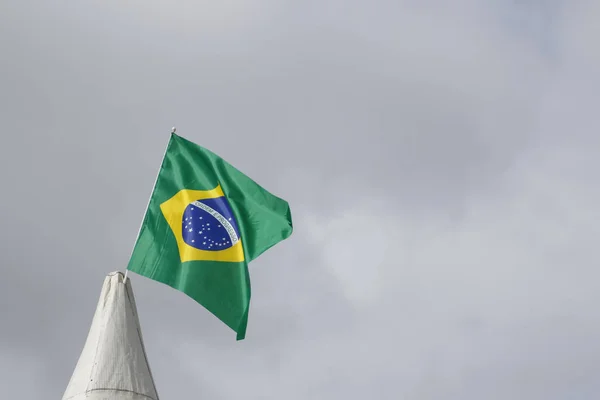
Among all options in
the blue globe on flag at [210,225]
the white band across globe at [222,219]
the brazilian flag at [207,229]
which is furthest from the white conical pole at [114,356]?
the white band across globe at [222,219]

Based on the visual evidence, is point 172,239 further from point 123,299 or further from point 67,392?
point 67,392

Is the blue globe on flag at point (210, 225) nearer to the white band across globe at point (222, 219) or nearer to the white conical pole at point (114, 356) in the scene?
the white band across globe at point (222, 219)

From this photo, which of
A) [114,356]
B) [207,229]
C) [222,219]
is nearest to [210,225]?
[207,229]

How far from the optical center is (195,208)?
28.8m

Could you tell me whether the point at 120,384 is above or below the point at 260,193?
below

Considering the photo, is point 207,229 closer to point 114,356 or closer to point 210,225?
point 210,225

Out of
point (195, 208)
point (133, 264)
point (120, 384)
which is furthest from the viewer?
point (195, 208)

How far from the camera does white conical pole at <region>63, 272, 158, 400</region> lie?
2512 centimetres

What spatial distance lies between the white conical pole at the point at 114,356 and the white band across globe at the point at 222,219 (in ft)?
9.96

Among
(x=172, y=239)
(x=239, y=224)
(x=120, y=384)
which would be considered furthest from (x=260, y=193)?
(x=120, y=384)

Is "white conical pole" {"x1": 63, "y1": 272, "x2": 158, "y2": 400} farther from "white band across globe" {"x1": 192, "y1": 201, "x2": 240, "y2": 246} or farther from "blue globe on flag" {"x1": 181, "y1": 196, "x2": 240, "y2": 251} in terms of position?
"white band across globe" {"x1": 192, "y1": 201, "x2": 240, "y2": 246}

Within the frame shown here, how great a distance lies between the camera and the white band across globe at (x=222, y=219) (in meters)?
28.9

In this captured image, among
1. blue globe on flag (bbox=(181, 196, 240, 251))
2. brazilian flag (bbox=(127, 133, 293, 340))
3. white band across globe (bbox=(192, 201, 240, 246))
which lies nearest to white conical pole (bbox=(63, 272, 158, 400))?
brazilian flag (bbox=(127, 133, 293, 340))

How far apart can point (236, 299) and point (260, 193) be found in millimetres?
3069
